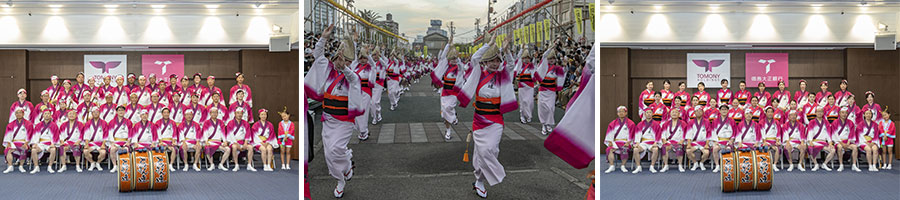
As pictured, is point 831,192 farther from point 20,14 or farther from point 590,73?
point 20,14

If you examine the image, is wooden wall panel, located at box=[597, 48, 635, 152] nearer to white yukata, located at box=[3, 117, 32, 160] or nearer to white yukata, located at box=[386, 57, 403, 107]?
white yukata, located at box=[386, 57, 403, 107]

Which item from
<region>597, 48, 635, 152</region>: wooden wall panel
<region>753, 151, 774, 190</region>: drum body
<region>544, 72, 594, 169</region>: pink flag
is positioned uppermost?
Answer: <region>597, 48, 635, 152</region>: wooden wall panel

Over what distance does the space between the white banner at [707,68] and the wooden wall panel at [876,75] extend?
192 centimetres

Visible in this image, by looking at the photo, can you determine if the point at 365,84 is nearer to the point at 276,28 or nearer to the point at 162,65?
the point at 276,28

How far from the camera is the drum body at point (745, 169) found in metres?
4.11

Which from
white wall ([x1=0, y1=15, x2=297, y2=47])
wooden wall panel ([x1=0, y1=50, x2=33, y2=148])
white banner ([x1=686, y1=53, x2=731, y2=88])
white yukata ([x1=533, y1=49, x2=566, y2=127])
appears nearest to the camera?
white yukata ([x1=533, y1=49, x2=566, y2=127])

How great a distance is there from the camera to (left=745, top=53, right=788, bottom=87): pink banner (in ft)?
19.1

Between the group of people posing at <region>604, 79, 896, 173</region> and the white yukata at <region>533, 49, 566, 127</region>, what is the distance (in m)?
0.82

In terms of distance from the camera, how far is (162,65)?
622cm

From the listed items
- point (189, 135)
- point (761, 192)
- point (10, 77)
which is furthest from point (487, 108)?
point (10, 77)

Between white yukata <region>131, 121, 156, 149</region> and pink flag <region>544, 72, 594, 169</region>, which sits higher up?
pink flag <region>544, 72, 594, 169</region>

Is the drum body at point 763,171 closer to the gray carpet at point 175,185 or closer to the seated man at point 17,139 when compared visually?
the gray carpet at point 175,185

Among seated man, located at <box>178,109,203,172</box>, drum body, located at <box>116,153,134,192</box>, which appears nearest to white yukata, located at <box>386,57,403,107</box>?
seated man, located at <box>178,109,203,172</box>

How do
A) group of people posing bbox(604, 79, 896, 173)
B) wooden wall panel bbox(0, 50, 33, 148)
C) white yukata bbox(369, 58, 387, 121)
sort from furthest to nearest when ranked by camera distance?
wooden wall panel bbox(0, 50, 33, 148) < group of people posing bbox(604, 79, 896, 173) < white yukata bbox(369, 58, 387, 121)
